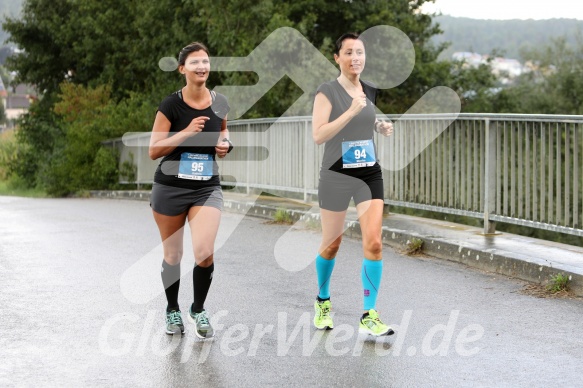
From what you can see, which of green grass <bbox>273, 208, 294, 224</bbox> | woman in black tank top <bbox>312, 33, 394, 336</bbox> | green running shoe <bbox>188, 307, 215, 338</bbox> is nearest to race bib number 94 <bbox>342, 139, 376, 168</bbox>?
woman in black tank top <bbox>312, 33, 394, 336</bbox>

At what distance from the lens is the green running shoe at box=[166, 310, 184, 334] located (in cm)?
673

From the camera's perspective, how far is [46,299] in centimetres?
809

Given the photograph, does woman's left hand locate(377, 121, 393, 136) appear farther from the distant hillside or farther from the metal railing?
the distant hillside

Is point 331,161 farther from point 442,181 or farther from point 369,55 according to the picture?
point 369,55

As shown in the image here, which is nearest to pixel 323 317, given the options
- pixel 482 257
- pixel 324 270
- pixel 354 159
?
pixel 324 270

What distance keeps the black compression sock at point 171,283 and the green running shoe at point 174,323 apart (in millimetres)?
45

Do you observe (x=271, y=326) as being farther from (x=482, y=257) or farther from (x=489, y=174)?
(x=489, y=174)

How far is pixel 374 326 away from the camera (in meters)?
6.57

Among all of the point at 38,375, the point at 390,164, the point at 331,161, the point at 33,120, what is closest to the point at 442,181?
the point at 390,164

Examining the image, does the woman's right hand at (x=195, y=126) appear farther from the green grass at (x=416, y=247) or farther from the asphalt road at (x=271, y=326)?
the green grass at (x=416, y=247)

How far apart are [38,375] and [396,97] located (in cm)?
2568

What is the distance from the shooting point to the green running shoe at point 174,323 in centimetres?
673

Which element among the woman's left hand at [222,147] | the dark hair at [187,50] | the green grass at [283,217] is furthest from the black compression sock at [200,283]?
the green grass at [283,217]

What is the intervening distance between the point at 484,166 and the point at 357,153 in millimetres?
4662
